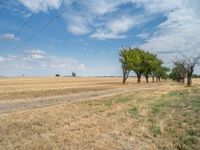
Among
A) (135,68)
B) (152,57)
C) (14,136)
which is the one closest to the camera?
(14,136)

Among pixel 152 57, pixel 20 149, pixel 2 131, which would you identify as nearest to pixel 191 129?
pixel 20 149

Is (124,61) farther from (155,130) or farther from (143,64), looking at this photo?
(155,130)

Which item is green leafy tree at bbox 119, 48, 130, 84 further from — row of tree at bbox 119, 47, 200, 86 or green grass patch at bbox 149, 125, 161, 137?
green grass patch at bbox 149, 125, 161, 137

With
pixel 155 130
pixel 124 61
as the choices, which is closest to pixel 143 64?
pixel 124 61

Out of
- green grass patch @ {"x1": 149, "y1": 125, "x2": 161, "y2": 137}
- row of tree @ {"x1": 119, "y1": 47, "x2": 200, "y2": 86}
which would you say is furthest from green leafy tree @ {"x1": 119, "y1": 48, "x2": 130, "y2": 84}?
green grass patch @ {"x1": 149, "y1": 125, "x2": 161, "y2": 137}

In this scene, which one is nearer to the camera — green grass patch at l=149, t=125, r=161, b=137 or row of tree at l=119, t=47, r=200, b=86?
green grass patch at l=149, t=125, r=161, b=137

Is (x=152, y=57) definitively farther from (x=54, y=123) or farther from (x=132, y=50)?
(x=54, y=123)

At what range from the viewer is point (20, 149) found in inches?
372

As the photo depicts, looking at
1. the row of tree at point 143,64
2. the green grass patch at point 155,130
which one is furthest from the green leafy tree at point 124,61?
the green grass patch at point 155,130

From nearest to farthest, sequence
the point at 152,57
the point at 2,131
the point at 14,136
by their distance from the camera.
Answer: the point at 14,136
the point at 2,131
the point at 152,57

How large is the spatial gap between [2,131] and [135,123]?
5.66 metres

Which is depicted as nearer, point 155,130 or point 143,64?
point 155,130

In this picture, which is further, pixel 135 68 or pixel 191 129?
pixel 135 68

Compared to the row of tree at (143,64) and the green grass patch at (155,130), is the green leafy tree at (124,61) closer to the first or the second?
the row of tree at (143,64)
